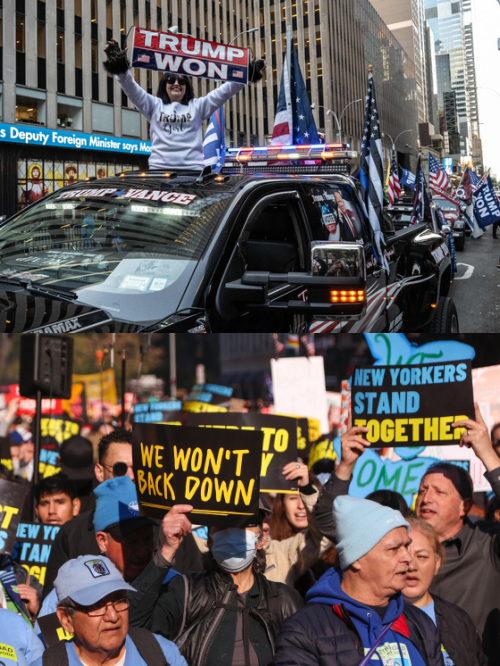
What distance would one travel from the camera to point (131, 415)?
225 cm

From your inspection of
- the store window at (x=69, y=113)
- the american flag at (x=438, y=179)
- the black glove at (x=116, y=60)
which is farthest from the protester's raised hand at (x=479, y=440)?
the store window at (x=69, y=113)

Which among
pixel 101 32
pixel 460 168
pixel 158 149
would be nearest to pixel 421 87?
pixel 460 168

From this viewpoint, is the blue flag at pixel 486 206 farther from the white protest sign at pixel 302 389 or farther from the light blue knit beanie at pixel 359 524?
the light blue knit beanie at pixel 359 524

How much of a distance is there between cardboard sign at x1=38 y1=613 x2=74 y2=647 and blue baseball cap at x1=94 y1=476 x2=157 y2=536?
0.95ft

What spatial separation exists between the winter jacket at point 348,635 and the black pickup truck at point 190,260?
1.30 m

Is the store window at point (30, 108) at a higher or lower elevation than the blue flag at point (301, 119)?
higher

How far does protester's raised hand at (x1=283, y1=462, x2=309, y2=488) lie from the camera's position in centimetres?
222

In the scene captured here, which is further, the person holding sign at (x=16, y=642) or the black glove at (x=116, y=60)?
the black glove at (x=116, y=60)

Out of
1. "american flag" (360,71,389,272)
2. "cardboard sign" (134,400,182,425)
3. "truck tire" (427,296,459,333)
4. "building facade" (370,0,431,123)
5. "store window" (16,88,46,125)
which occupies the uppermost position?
"building facade" (370,0,431,123)

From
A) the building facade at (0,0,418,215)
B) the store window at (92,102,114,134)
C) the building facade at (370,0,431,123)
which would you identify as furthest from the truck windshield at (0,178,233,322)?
the building facade at (370,0,431,123)

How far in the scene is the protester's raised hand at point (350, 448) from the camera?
2219mm

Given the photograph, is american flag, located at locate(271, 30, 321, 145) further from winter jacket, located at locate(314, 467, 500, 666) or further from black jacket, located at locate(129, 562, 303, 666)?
black jacket, located at locate(129, 562, 303, 666)

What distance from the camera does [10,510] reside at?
227 cm

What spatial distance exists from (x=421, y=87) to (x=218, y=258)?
178 metres
